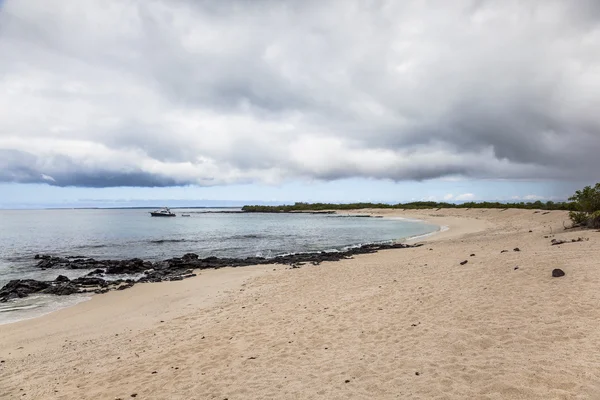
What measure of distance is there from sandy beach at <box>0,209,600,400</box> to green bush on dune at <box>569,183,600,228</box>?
526 inches

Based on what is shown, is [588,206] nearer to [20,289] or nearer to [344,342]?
[344,342]

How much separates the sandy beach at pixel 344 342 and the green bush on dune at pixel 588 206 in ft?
43.8

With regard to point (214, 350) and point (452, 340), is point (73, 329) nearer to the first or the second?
point (214, 350)

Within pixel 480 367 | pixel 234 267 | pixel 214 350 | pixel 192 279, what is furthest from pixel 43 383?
pixel 234 267

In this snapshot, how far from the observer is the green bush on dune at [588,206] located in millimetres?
24919

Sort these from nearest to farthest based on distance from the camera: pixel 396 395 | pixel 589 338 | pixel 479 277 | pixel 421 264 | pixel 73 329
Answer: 1. pixel 396 395
2. pixel 589 338
3. pixel 73 329
4. pixel 479 277
5. pixel 421 264

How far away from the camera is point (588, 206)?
26.2 metres

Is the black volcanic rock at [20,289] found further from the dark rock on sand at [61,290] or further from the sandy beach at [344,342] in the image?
the sandy beach at [344,342]

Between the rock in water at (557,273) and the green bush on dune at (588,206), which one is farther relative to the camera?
the green bush on dune at (588,206)

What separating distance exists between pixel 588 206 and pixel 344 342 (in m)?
27.1

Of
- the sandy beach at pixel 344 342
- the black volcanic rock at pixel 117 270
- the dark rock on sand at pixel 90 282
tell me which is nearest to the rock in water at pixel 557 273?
the sandy beach at pixel 344 342

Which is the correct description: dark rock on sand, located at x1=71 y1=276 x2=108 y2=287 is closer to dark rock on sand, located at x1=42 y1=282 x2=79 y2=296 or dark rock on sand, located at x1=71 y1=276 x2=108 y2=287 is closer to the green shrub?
dark rock on sand, located at x1=42 y1=282 x2=79 y2=296

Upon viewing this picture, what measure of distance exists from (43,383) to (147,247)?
3271 centimetres

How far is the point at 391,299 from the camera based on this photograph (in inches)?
454
